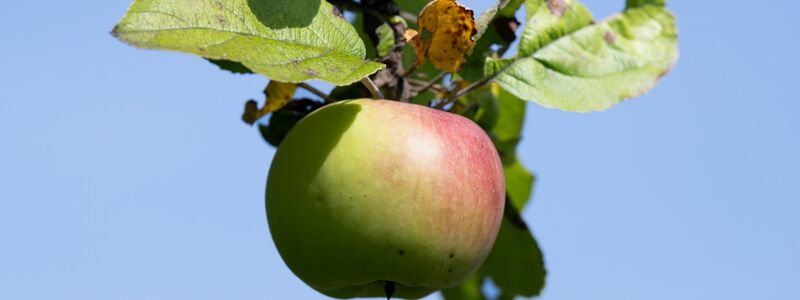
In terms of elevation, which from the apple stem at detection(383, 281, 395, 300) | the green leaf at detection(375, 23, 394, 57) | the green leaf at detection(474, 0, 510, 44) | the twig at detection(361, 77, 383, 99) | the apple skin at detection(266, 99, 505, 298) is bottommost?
the apple stem at detection(383, 281, 395, 300)

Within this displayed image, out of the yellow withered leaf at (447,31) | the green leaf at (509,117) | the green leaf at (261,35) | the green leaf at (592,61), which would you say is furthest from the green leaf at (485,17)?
the green leaf at (509,117)

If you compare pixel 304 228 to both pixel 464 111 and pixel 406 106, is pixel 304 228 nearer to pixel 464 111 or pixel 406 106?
pixel 406 106

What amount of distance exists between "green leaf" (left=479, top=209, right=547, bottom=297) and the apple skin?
65cm

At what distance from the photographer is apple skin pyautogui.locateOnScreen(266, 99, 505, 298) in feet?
4.96

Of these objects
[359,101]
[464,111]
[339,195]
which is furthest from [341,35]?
Result: [464,111]

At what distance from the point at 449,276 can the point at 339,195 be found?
9.5 inches

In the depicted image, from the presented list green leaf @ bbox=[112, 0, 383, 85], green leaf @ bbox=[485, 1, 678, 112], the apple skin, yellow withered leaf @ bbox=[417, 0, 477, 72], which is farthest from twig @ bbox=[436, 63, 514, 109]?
green leaf @ bbox=[112, 0, 383, 85]

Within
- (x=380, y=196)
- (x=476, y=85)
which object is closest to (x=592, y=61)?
(x=476, y=85)

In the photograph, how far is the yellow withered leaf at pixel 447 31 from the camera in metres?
1.66

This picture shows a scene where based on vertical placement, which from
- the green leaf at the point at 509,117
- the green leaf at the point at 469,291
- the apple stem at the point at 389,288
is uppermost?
the apple stem at the point at 389,288

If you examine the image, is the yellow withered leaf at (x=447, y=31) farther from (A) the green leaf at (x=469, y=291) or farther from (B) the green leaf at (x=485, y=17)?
(A) the green leaf at (x=469, y=291)

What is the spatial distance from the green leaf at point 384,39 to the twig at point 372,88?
8cm

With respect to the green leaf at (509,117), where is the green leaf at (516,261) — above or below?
below

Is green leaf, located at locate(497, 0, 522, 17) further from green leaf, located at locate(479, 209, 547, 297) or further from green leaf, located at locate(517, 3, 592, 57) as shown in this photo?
green leaf, located at locate(479, 209, 547, 297)
